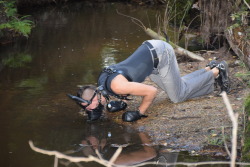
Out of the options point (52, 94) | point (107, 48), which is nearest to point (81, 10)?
point (107, 48)

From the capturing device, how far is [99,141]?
18.3 feet

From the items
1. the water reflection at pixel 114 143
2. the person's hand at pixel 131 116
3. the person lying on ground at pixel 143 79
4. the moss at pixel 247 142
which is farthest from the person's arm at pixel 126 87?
the moss at pixel 247 142

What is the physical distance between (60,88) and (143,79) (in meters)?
2.42

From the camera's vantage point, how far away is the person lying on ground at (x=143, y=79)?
5.62m

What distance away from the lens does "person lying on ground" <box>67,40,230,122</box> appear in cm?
562

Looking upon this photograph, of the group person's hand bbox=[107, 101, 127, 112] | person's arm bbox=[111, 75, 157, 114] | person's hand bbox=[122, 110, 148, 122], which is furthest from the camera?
person's hand bbox=[107, 101, 127, 112]

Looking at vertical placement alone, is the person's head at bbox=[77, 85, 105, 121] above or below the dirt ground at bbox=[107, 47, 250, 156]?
above

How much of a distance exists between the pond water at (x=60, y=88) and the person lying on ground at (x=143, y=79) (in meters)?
0.33

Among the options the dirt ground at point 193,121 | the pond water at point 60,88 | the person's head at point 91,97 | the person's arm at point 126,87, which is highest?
the person's arm at point 126,87

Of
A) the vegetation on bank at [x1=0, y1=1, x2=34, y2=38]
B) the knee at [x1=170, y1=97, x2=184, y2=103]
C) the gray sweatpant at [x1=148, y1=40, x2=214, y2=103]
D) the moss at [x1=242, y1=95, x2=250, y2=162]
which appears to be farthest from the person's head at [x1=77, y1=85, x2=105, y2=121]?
the vegetation on bank at [x1=0, y1=1, x2=34, y2=38]

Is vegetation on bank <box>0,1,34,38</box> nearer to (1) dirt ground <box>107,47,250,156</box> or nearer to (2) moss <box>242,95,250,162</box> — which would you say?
(1) dirt ground <box>107,47,250,156</box>

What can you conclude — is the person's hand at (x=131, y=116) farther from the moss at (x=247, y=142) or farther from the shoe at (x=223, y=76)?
the moss at (x=247, y=142)

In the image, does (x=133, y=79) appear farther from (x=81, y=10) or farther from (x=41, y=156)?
(x=81, y=10)

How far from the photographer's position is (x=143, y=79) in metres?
5.91
